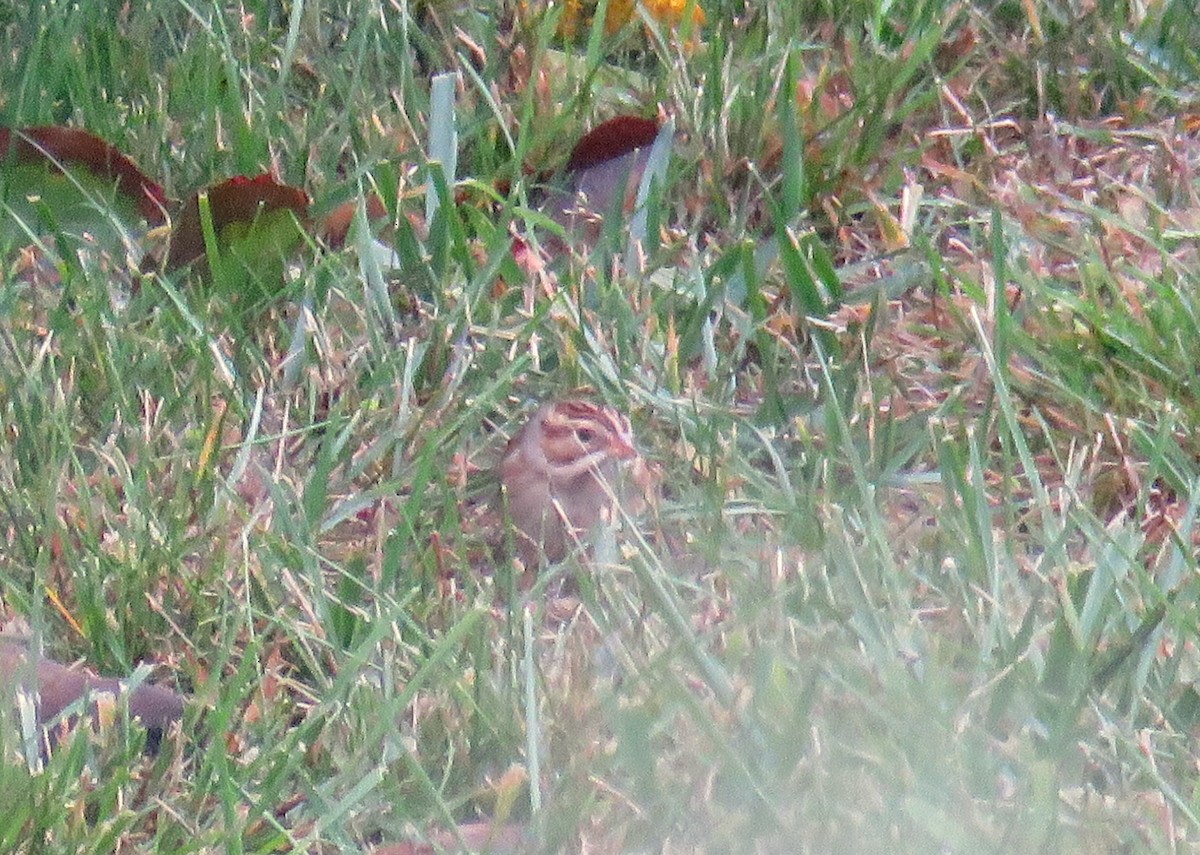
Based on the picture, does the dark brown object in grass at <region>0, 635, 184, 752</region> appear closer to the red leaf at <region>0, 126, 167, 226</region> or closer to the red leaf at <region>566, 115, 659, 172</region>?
the red leaf at <region>0, 126, 167, 226</region>

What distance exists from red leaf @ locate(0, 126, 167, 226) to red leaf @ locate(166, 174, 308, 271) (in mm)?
95

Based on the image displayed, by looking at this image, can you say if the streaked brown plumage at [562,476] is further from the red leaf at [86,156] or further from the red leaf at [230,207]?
the red leaf at [86,156]

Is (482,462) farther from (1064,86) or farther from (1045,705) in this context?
(1064,86)

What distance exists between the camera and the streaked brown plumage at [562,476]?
185 centimetres

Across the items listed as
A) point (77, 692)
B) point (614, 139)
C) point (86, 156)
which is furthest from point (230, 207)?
point (77, 692)

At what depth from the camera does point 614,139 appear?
2.31 metres

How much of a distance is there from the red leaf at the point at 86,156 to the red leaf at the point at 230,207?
95 millimetres

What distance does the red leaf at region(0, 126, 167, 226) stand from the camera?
212 centimetres

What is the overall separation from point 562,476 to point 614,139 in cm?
63

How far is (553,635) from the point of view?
5.70ft

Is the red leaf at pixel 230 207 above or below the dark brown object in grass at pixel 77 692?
above

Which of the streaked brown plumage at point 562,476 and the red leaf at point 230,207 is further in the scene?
the red leaf at point 230,207

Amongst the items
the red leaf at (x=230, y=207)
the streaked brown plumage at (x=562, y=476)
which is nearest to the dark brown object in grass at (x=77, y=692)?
the streaked brown plumage at (x=562, y=476)

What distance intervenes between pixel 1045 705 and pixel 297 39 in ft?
4.94
